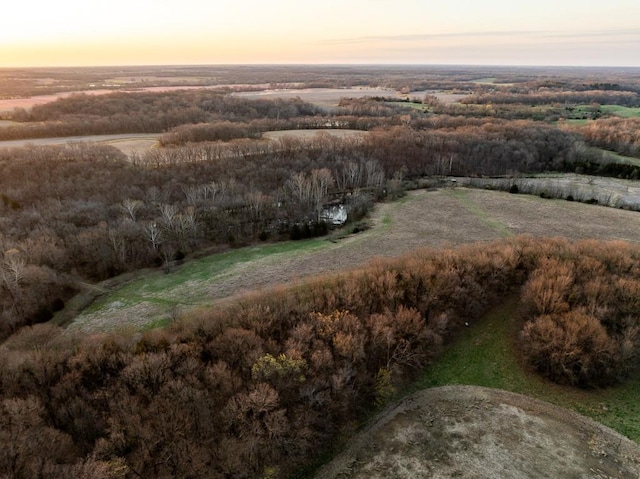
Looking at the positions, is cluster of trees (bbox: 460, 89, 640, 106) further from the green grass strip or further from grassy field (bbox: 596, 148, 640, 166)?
the green grass strip

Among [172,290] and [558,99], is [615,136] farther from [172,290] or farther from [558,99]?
[172,290]

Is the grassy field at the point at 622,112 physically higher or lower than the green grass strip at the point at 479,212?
higher

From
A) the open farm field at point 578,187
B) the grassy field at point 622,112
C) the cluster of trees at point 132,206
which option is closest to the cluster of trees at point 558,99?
the grassy field at point 622,112

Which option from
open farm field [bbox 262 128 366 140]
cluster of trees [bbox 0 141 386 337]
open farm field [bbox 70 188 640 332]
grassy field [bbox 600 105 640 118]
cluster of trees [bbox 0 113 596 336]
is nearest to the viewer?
open farm field [bbox 70 188 640 332]

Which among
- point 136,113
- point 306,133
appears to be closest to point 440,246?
point 306,133

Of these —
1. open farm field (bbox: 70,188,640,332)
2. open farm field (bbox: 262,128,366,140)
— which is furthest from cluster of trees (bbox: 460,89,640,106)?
open farm field (bbox: 70,188,640,332)

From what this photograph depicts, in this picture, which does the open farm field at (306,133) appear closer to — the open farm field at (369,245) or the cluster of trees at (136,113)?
the cluster of trees at (136,113)

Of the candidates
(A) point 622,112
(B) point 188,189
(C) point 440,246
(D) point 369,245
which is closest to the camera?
(C) point 440,246
